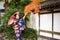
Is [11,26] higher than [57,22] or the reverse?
the reverse

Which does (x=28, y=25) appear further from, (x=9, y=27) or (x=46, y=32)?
(x=46, y=32)

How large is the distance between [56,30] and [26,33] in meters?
3.53

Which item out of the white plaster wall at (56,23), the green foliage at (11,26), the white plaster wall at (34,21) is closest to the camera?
the white plaster wall at (56,23)

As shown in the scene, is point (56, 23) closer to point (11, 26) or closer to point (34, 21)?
point (34, 21)

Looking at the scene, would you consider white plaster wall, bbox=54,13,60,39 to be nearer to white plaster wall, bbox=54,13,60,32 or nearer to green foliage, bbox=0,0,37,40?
white plaster wall, bbox=54,13,60,32

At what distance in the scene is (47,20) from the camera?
8719mm

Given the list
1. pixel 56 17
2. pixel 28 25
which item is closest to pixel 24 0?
pixel 28 25

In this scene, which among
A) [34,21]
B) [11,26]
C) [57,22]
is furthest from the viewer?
[11,26]

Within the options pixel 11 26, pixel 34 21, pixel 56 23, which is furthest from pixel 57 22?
pixel 11 26

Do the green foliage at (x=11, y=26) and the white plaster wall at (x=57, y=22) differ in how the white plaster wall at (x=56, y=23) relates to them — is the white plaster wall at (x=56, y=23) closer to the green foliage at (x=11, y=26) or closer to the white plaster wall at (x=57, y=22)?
the white plaster wall at (x=57, y=22)

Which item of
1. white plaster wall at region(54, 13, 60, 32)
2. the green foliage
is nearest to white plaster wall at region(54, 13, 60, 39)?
white plaster wall at region(54, 13, 60, 32)

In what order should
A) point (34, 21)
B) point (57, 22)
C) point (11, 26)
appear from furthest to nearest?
point (11, 26) → point (34, 21) → point (57, 22)

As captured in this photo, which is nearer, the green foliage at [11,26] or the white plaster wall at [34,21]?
the white plaster wall at [34,21]

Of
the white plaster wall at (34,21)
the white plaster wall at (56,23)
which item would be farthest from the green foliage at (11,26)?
the white plaster wall at (56,23)
